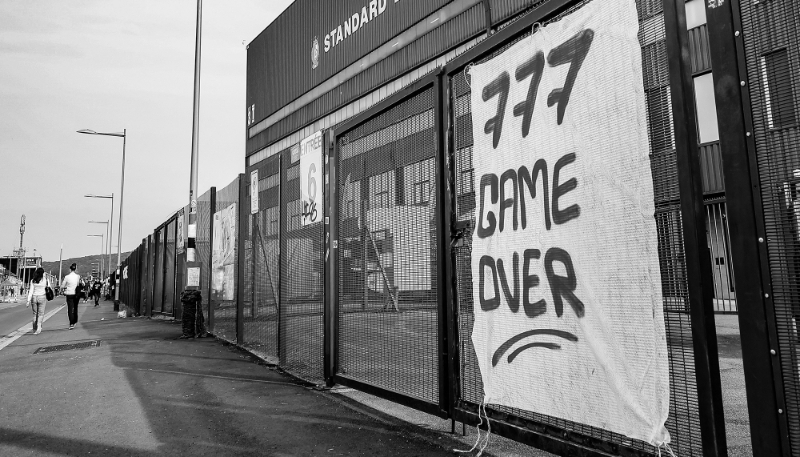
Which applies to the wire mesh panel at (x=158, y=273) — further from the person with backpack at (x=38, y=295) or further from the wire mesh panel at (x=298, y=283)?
the wire mesh panel at (x=298, y=283)

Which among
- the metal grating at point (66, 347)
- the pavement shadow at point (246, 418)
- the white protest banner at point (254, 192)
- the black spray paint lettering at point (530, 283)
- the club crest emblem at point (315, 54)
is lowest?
the pavement shadow at point (246, 418)

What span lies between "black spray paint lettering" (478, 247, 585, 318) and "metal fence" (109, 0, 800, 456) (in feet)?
1.13

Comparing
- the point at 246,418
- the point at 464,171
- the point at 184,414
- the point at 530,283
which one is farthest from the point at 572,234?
the point at 184,414

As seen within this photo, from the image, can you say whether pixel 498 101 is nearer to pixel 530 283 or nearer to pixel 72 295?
pixel 530 283

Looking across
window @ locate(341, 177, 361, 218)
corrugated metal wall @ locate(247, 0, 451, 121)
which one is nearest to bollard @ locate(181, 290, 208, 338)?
window @ locate(341, 177, 361, 218)

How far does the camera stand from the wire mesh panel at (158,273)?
1795 cm

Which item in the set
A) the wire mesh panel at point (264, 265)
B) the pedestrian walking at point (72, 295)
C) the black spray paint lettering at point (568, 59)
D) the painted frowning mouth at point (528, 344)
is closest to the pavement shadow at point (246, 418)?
the wire mesh panel at point (264, 265)

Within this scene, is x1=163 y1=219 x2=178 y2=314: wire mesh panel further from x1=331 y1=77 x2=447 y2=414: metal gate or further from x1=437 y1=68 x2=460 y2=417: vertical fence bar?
x1=437 y1=68 x2=460 y2=417: vertical fence bar

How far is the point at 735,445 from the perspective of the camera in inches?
148

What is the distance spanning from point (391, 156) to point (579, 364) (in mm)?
2577

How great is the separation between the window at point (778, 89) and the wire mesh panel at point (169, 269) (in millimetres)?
15718

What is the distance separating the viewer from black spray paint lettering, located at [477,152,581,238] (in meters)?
3.13

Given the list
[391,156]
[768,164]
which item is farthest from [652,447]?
[391,156]

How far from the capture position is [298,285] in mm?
6887
